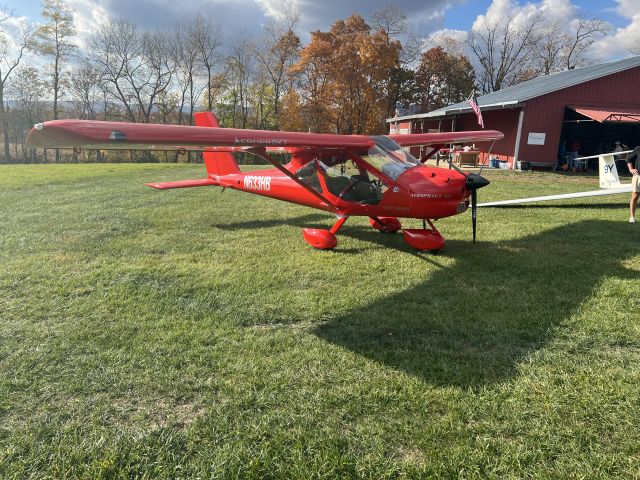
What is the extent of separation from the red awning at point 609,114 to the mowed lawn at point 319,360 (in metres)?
14.4

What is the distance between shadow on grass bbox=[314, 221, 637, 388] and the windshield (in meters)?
1.63

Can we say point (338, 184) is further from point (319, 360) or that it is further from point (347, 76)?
point (347, 76)

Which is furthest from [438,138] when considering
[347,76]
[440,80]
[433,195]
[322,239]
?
[440,80]

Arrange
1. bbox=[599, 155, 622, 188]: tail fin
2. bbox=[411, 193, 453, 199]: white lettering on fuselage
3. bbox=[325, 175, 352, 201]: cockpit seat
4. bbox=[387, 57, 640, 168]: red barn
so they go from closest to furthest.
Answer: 1. bbox=[411, 193, 453, 199]: white lettering on fuselage
2. bbox=[325, 175, 352, 201]: cockpit seat
3. bbox=[599, 155, 622, 188]: tail fin
4. bbox=[387, 57, 640, 168]: red barn

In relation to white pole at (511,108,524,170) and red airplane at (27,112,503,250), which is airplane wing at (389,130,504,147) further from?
white pole at (511,108,524,170)

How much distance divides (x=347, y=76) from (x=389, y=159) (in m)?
35.9

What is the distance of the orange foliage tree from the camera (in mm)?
38625

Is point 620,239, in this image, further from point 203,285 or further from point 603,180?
point 203,285

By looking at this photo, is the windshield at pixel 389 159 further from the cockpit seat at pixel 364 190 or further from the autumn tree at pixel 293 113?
the autumn tree at pixel 293 113

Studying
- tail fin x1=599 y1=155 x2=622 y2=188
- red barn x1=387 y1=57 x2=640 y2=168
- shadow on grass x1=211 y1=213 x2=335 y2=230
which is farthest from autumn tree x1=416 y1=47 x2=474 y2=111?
shadow on grass x1=211 y1=213 x2=335 y2=230

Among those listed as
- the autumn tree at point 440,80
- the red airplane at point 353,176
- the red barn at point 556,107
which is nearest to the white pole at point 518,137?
the red barn at point 556,107

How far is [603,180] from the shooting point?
34.8 ft

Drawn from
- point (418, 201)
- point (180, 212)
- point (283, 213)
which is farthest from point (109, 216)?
point (418, 201)

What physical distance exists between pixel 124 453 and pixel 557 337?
11.9ft
